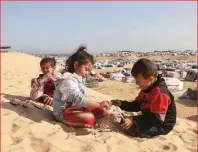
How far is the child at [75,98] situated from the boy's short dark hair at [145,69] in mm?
651

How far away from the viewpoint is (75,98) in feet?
13.4

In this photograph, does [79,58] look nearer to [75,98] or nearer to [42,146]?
[75,98]

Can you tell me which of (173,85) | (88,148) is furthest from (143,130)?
(173,85)

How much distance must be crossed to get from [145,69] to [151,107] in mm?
512

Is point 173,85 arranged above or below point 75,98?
below

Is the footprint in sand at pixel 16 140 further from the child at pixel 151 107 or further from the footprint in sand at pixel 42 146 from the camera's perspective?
the child at pixel 151 107

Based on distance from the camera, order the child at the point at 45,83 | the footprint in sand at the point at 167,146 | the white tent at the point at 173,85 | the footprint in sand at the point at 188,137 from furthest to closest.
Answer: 1. the white tent at the point at 173,85
2. the child at the point at 45,83
3. the footprint in sand at the point at 188,137
4. the footprint in sand at the point at 167,146

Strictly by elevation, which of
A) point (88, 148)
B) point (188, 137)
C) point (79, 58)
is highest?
point (79, 58)

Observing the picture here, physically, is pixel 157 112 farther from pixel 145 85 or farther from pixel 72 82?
pixel 72 82

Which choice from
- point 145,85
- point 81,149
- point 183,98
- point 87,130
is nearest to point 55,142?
point 81,149

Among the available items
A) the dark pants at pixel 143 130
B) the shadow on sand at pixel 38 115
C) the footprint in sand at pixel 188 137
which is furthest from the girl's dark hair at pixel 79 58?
the footprint in sand at pixel 188 137

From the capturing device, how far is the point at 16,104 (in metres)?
5.06

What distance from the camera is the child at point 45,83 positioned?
5.79 m

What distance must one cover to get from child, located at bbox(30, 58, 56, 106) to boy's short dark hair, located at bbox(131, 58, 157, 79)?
6.93 feet
